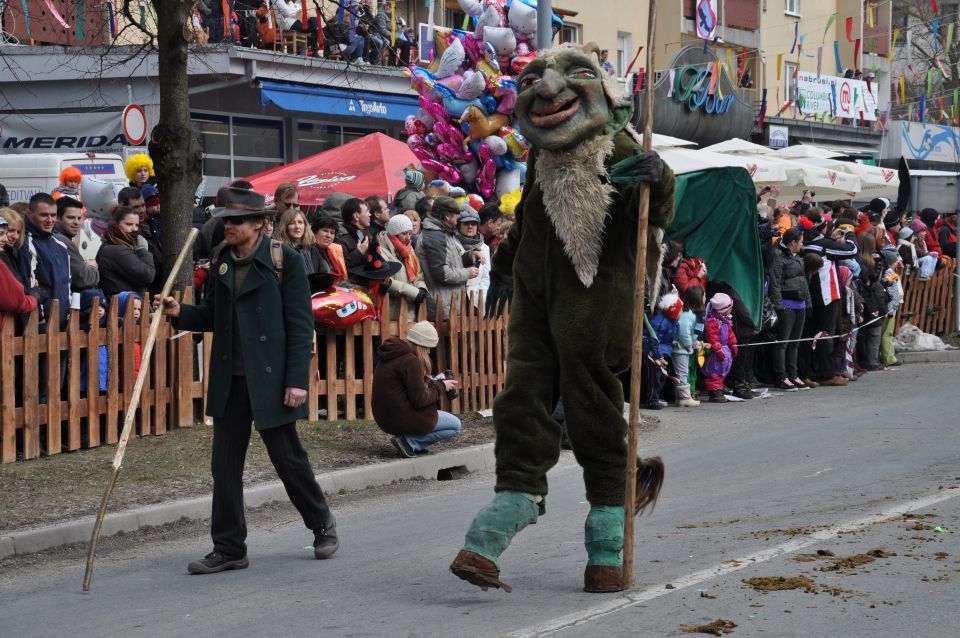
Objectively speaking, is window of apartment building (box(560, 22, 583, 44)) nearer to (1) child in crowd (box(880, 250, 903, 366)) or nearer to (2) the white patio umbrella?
(2) the white patio umbrella

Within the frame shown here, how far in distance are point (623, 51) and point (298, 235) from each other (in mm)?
27673

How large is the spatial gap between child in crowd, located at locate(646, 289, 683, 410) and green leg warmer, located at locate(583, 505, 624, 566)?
7882 millimetres

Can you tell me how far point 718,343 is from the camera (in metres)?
14.4

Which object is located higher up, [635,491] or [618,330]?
[618,330]

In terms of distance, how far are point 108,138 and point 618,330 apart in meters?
17.7

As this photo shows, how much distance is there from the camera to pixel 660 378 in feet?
45.5

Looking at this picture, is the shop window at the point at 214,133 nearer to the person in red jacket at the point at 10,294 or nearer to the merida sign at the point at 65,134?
the merida sign at the point at 65,134

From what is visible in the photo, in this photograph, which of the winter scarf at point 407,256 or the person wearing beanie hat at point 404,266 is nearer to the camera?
the person wearing beanie hat at point 404,266

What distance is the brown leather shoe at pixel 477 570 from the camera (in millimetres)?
5422

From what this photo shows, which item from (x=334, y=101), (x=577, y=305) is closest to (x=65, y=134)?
(x=334, y=101)

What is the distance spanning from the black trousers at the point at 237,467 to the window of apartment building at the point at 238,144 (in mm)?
19087

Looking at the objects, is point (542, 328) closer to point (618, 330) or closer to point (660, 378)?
point (618, 330)

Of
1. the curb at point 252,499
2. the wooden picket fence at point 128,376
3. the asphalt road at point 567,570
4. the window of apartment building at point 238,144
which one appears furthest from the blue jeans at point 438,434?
the window of apartment building at point 238,144

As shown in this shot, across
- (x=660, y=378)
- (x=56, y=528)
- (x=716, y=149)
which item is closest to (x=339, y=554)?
(x=56, y=528)
